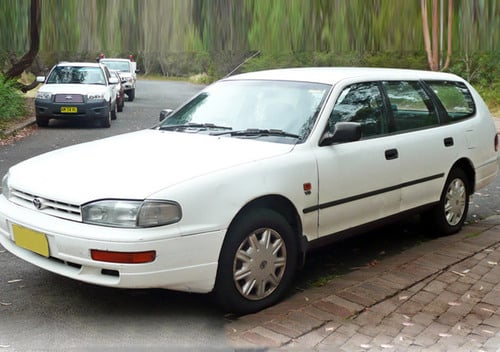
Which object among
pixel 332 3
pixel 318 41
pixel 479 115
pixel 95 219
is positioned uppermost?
pixel 332 3

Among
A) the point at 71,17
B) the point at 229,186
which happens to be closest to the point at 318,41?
the point at 71,17

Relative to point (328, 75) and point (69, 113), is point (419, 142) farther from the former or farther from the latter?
point (69, 113)

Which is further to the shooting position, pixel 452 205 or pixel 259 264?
pixel 452 205

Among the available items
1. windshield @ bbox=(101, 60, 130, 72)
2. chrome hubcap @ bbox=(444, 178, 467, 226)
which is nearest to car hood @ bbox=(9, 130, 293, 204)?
chrome hubcap @ bbox=(444, 178, 467, 226)

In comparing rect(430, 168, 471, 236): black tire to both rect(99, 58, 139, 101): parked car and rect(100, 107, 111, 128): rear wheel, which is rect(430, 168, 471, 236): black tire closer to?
rect(100, 107, 111, 128): rear wheel

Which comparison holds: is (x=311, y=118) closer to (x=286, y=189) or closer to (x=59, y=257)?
(x=286, y=189)

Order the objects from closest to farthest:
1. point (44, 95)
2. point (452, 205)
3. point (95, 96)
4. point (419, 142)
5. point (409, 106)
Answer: point (419, 142) < point (409, 106) < point (452, 205) < point (44, 95) < point (95, 96)

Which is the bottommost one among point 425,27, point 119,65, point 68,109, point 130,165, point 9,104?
point 130,165

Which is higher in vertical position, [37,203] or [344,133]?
[344,133]

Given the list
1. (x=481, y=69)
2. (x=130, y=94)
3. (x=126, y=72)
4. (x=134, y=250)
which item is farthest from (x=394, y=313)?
(x=481, y=69)

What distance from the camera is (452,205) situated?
19.7ft

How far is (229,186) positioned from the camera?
3.77 meters

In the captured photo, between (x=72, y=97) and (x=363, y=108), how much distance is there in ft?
38.7

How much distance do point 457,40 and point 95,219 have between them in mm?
17199
